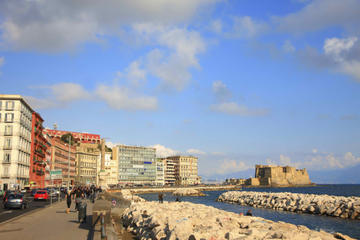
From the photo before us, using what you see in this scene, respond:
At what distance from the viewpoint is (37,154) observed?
10294cm

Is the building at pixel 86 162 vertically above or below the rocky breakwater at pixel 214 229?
above

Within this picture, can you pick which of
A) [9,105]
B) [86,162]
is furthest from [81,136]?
[9,105]

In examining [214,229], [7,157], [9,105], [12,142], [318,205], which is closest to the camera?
[214,229]

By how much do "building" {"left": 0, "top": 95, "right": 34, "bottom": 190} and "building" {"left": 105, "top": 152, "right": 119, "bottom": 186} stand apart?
91251 mm

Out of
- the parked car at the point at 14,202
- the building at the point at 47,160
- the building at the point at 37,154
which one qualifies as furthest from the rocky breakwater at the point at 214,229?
A: the building at the point at 47,160

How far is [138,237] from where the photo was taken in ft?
66.0

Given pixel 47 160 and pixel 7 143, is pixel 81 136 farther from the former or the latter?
pixel 7 143

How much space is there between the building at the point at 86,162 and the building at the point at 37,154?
1386 inches

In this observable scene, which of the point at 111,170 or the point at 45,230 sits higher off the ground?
the point at 111,170

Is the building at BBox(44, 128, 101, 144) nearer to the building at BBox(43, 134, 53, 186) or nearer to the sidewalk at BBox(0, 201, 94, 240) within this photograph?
the building at BBox(43, 134, 53, 186)

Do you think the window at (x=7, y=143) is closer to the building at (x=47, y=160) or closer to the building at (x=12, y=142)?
the building at (x=12, y=142)

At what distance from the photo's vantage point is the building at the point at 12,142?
267 feet

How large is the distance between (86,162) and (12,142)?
7357 cm

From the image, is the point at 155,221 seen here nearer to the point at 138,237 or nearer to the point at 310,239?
the point at 138,237
